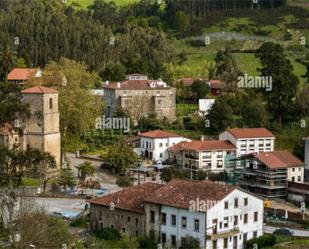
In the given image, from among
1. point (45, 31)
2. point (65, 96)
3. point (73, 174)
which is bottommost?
point (73, 174)

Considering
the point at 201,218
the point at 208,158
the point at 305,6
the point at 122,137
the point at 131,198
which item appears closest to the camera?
the point at 201,218

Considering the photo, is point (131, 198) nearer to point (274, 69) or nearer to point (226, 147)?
point (226, 147)

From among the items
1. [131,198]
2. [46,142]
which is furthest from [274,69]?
[131,198]

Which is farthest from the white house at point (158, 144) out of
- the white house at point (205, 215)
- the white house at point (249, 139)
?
the white house at point (205, 215)

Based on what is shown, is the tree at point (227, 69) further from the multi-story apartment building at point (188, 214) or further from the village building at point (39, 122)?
the multi-story apartment building at point (188, 214)

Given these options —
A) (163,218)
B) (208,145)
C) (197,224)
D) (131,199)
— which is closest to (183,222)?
(197,224)

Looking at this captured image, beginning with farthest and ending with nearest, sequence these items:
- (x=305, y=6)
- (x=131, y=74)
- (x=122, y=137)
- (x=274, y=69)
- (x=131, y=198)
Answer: (x=305, y=6)
(x=131, y=74)
(x=274, y=69)
(x=122, y=137)
(x=131, y=198)

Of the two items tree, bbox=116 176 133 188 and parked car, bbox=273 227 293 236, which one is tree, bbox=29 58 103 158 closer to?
tree, bbox=116 176 133 188

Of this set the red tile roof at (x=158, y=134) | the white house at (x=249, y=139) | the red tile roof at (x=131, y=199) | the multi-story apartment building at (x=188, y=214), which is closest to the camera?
the multi-story apartment building at (x=188, y=214)
